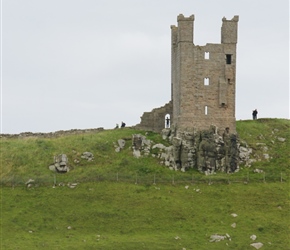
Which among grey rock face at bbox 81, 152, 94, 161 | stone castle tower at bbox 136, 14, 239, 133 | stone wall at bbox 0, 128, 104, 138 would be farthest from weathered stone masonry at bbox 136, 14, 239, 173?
stone wall at bbox 0, 128, 104, 138

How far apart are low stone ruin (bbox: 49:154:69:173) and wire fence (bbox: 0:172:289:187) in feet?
3.05

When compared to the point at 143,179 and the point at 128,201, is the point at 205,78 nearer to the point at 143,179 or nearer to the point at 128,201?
the point at 143,179

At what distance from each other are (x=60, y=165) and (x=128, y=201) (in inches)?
398

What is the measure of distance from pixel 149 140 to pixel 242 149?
10492 mm

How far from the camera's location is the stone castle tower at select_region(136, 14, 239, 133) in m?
79.1

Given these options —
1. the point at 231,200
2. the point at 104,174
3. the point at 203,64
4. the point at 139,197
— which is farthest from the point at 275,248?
the point at 203,64

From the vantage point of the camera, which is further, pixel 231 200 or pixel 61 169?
Answer: pixel 61 169

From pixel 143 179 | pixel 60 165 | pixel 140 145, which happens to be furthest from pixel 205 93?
pixel 60 165

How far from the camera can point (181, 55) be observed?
79.3 meters

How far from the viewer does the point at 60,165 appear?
2884 inches

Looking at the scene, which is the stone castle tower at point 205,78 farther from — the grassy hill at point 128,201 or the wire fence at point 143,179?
the wire fence at point 143,179

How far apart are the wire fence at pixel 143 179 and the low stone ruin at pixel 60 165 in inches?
36.6

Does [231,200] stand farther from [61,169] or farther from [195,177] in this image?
[61,169]

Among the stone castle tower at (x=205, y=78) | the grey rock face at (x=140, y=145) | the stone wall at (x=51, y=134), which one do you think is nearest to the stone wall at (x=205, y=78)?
the stone castle tower at (x=205, y=78)
